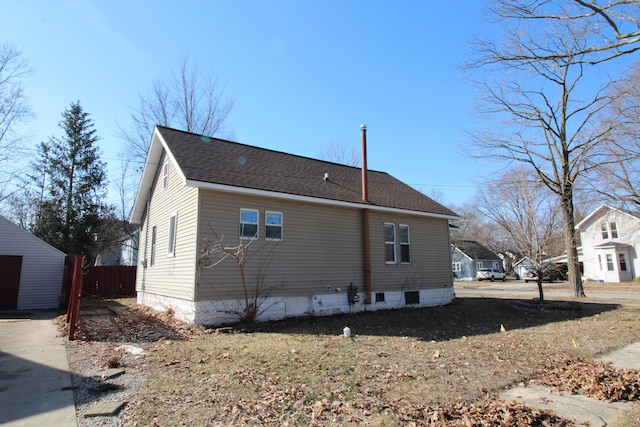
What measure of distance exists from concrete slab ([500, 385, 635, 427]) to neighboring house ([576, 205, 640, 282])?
3434cm

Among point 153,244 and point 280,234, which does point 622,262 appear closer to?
point 280,234

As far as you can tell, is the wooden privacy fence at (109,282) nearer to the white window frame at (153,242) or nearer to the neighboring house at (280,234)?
the neighboring house at (280,234)

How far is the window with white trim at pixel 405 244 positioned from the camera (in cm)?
1460

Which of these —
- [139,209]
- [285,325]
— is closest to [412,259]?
[285,325]

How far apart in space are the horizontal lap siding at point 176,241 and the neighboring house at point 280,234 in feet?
0.12

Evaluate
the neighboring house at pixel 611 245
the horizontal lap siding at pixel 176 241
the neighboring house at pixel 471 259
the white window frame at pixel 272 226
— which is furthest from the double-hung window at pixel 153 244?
the neighboring house at pixel 471 259

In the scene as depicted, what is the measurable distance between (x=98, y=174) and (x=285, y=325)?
2376 cm

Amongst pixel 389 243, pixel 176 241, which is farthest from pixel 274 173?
pixel 389 243

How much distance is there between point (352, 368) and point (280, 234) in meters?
6.03

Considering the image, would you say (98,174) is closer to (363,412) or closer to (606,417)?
(363,412)

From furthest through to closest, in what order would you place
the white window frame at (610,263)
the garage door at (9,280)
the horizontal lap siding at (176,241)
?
the white window frame at (610,263) < the garage door at (9,280) < the horizontal lap siding at (176,241)

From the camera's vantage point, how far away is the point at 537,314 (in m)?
12.7

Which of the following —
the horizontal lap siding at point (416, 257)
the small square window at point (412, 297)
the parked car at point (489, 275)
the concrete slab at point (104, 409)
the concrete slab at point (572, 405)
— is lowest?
the concrete slab at point (572, 405)

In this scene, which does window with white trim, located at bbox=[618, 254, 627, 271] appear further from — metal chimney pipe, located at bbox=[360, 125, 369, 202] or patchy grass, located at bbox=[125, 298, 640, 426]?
metal chimney pipe, located at bbox=[360, 125, 369, 202]
